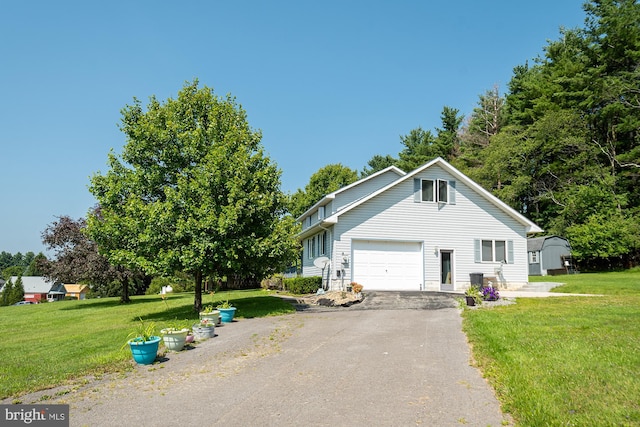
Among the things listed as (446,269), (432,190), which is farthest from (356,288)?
(432,190)

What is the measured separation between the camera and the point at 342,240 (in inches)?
780

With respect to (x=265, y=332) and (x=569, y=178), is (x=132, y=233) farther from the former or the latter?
(x=569, y=178)

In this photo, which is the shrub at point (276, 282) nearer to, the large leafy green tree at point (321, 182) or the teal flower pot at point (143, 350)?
the large leafy green tree at point (321, 182)

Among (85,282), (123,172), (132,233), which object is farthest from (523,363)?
(85,282)

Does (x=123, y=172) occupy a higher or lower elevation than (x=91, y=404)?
higher

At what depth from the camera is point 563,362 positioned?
21.9 feet

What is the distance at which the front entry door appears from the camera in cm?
2090

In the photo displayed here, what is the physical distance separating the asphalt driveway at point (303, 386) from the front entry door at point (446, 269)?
10.8m

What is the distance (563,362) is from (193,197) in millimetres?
11542

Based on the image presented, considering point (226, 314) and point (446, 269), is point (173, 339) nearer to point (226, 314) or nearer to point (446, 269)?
point (226, 314)

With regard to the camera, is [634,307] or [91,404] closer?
[91,404]

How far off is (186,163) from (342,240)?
25.2 ft

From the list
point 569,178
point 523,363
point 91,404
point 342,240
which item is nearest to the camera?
point 91,404

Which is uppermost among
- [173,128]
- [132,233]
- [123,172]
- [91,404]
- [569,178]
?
[569,178]
